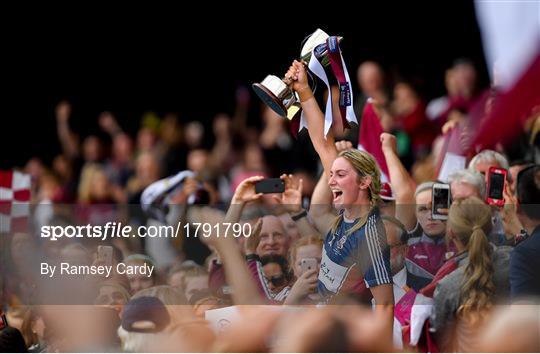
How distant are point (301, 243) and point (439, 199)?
742 millimetres

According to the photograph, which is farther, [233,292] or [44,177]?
[44,177]

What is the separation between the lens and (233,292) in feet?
20.7

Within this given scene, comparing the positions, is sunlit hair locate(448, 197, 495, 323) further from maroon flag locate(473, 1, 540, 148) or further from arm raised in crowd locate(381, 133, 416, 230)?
maroon flag locate(473, 1, 540, 148)

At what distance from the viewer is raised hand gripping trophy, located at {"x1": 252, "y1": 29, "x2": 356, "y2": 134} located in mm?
6465

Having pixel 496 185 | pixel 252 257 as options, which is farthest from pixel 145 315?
pixel 496 185

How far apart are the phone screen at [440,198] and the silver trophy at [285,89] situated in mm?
804

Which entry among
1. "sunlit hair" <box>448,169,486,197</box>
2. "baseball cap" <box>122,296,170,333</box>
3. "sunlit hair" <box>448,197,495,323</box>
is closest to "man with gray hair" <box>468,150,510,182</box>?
"sunlit hair" <box>448,169,486,197</box>

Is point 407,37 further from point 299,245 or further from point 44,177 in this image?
Result: point 299,245

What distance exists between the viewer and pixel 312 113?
6.63 metres

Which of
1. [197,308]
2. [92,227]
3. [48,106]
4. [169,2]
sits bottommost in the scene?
A: [197,308]

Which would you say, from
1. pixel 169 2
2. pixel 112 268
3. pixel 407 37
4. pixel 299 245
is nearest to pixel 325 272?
pixel 299 245

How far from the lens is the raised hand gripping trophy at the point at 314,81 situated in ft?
21.2

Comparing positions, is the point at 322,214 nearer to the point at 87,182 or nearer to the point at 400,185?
the point at 400,185

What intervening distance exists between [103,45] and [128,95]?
0.60 metres
